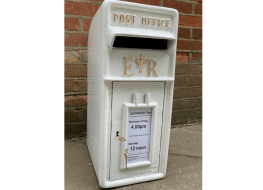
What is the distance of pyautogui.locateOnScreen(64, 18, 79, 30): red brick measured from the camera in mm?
1294

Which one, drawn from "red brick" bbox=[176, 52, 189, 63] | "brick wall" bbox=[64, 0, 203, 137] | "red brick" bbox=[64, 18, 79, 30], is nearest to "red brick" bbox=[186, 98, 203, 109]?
"brick wall" bbox=[64, 0, 203, 137]

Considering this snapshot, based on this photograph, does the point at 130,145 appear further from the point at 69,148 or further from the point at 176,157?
the point at 69,148

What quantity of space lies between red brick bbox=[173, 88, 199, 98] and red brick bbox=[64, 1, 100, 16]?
34.3 inches

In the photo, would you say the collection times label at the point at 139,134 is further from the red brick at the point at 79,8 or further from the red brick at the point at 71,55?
the red brick at the point at 79,8

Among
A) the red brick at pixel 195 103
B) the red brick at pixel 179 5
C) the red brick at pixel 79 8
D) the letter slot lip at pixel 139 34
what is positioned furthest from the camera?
the red brick at pixel 195 103

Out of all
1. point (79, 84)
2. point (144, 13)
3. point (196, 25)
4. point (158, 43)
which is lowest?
point (79, 84)

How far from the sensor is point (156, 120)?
92 cm

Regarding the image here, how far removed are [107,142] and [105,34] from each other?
45 centimetres

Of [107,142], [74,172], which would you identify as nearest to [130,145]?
[107,142]

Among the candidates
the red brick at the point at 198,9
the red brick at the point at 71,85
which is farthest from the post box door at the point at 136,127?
the red brick at the point at 198,9

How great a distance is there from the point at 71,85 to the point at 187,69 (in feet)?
3.04

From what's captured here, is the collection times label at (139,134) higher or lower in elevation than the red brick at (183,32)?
lower

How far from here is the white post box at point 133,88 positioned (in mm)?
791

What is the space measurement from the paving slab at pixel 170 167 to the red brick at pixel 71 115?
0.15m
